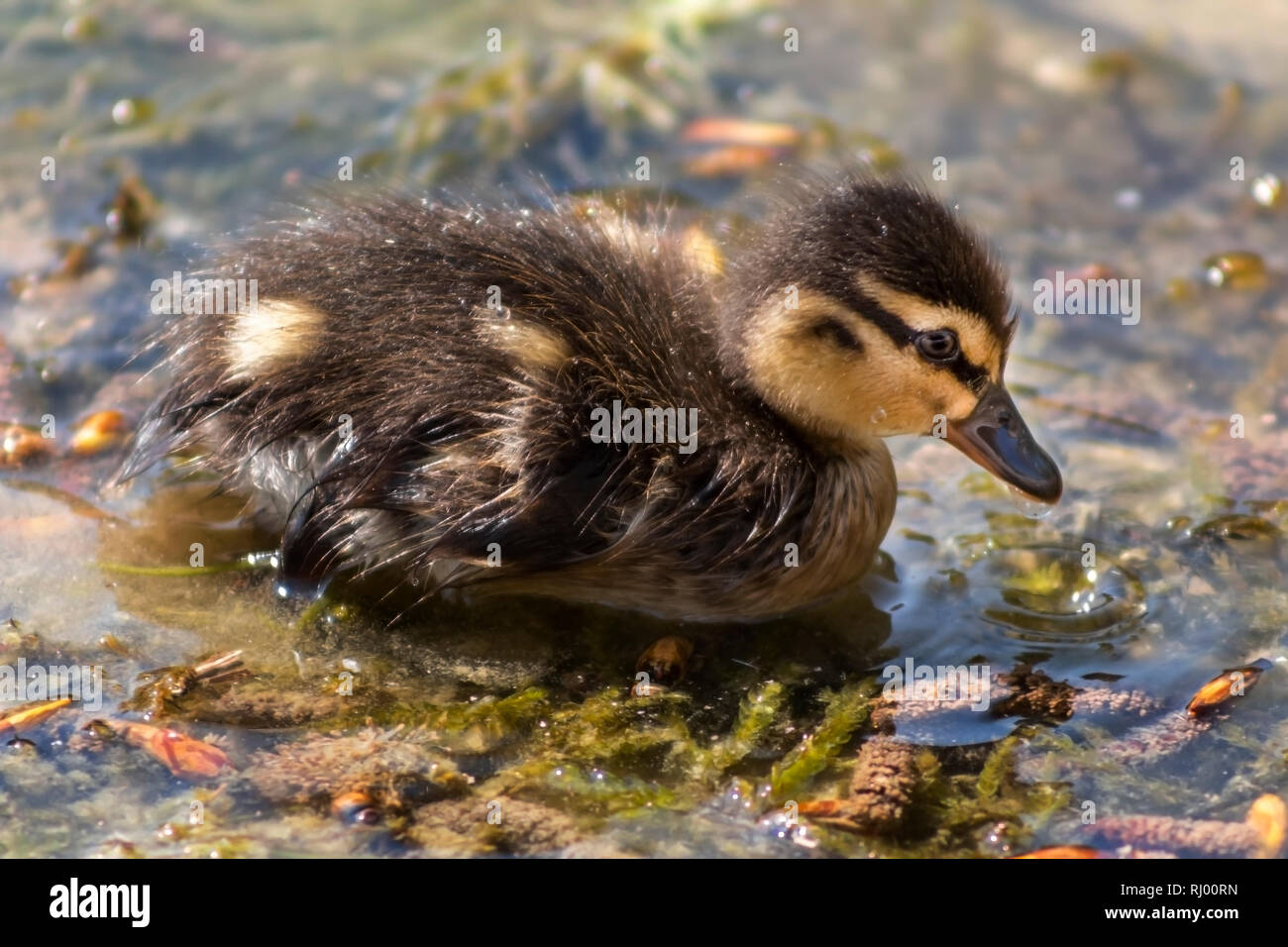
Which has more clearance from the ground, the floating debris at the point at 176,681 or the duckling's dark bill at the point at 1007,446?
the duckling's dark bill at the point at 1007,446

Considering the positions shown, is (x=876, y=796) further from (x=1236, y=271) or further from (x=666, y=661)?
(x=1236, y=271)

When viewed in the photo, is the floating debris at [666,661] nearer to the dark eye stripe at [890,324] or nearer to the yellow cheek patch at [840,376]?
the yellow cheek patch at [840,376]

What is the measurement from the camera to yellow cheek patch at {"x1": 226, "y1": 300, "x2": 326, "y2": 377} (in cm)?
386

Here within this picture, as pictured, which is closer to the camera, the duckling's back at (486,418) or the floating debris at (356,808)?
the floating debris at (356,808)

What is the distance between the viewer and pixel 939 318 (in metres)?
3.93

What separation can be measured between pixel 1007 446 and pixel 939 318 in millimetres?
449

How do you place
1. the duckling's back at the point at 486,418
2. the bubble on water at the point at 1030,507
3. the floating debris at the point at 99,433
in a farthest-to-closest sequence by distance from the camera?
the floating debris at the point at 99,433
the bubble on water at the point at 1030,507
the duckling's back at the point at 486,418

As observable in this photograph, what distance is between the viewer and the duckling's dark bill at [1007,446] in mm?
4117

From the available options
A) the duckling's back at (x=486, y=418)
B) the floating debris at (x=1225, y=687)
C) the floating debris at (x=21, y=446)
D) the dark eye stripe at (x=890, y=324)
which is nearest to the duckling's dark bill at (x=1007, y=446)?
the dark eye stripe at (x=890, y=324)

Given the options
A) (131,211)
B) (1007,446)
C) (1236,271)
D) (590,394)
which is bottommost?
(1007,446)

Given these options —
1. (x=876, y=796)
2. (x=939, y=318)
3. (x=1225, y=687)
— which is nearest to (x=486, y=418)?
(x=939, y=318)

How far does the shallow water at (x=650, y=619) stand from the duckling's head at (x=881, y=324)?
18.2 inches

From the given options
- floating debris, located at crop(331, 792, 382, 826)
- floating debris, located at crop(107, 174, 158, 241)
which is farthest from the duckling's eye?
floating debris, located at crop(107, 174, 158, 241)
